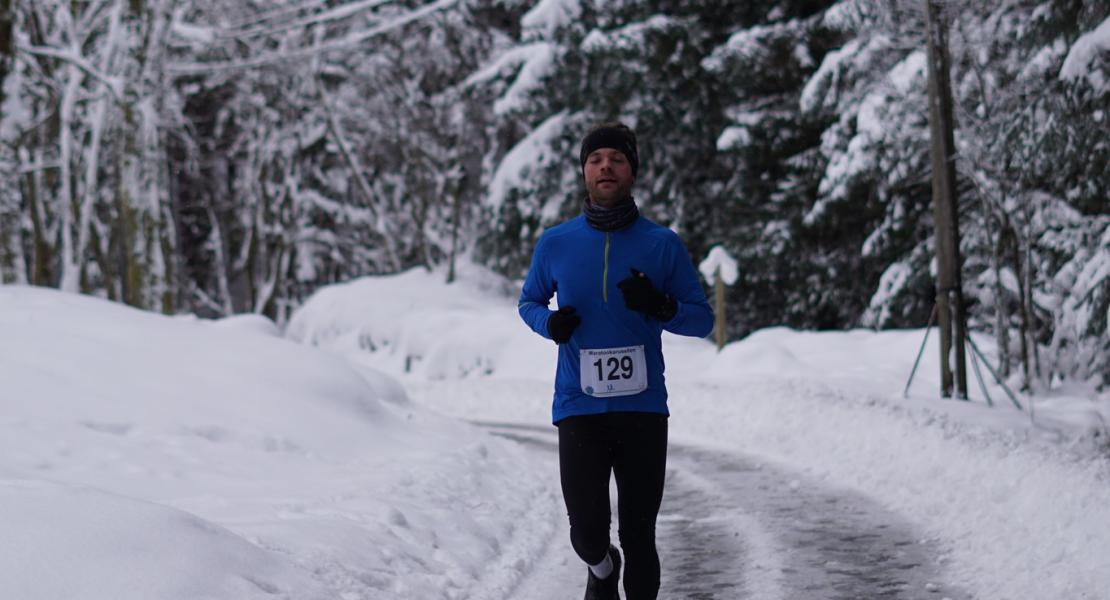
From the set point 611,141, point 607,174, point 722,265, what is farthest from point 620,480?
point 722,265

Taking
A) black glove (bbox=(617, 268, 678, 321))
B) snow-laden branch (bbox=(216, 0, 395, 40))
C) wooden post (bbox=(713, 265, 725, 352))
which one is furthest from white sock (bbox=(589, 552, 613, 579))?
wooden post (bbox=(713, 265, 725, 352))

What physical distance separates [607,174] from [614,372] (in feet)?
2.56

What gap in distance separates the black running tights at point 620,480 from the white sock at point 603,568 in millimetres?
38

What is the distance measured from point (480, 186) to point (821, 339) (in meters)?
18.6

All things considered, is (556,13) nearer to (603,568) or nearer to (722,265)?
(722,265)

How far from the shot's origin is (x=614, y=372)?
14.1 feet

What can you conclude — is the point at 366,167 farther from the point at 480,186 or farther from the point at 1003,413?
the point at 1003,413

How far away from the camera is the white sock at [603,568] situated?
14.7ft

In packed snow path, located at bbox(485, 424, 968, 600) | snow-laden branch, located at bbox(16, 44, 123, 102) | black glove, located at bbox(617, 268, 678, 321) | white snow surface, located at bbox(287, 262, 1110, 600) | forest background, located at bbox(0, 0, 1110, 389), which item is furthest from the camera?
snow-laden branch, located at bbox(16, 44, 123, 102)

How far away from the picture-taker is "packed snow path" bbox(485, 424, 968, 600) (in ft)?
19.3

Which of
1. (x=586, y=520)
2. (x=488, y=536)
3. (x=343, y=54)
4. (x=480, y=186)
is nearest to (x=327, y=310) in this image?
(x=480, y=186)

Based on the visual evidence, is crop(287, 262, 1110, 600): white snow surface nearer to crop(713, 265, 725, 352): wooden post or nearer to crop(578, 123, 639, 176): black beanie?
crop(713, 265, 725, 352): wooden post

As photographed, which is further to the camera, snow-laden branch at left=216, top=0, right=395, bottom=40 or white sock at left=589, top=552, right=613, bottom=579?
snow-laden branch at left=216, top=0, right=395, bottom=40

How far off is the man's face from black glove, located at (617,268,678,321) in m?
0.35
